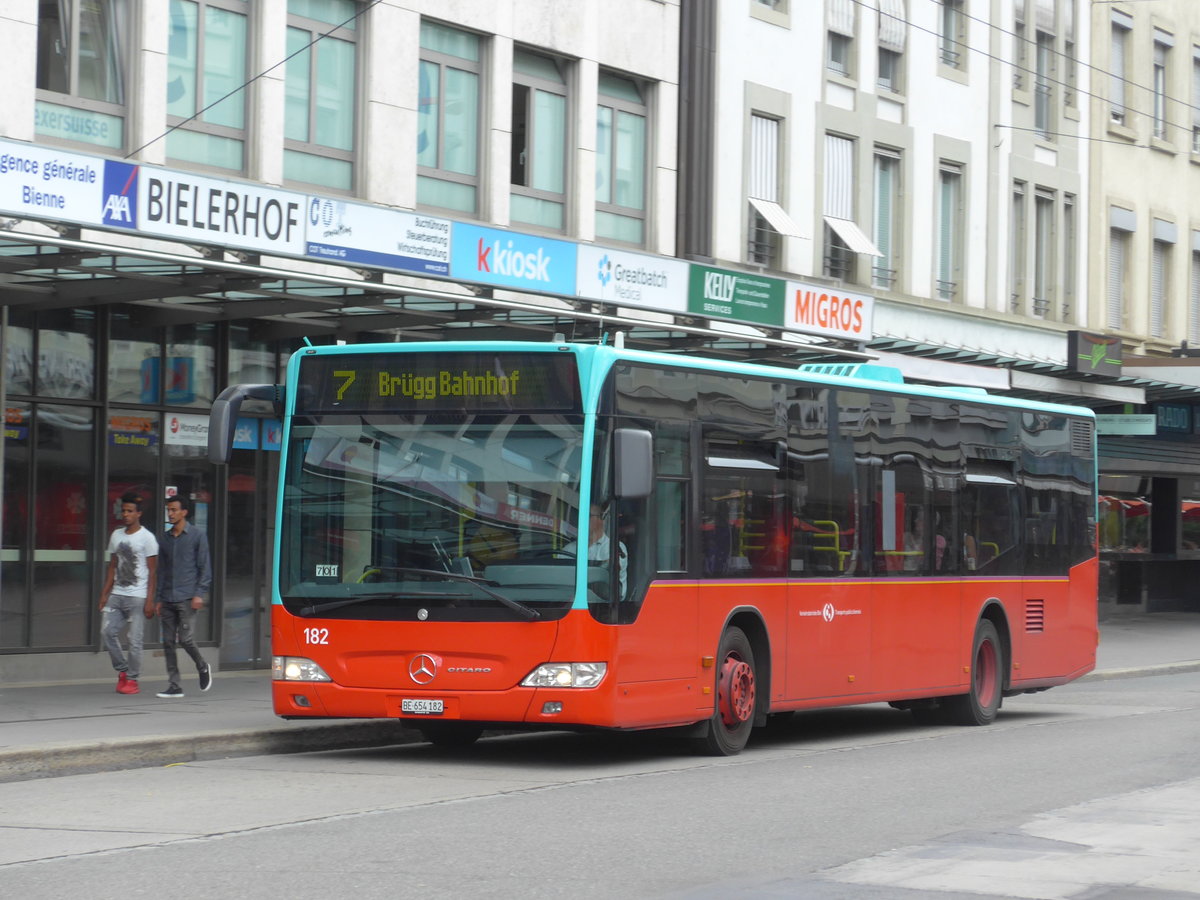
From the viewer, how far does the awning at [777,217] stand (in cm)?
2811

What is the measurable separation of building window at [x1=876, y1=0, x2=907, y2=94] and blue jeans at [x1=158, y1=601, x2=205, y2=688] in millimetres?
17705

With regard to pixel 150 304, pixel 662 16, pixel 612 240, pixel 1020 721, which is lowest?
pixel 1020 721

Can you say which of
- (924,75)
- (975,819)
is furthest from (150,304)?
(924,75)

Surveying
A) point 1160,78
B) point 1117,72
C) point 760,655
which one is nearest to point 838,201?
point 1117,72

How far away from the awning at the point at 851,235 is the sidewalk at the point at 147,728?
42.3 feet

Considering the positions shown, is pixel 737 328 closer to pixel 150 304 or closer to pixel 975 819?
pixel 150 304

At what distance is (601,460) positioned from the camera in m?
12.9

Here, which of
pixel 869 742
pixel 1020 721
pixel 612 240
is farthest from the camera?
pixel 612 240

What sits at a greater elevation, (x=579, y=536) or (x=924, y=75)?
(x=924, y=75)

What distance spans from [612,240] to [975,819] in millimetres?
15639

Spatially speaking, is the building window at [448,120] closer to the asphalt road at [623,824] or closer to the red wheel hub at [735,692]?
the asphalt road at [623,824]

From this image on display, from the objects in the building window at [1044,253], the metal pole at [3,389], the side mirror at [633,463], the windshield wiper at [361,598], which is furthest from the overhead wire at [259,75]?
the building window at [1044,253]

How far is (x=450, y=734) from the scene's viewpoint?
1485 cm

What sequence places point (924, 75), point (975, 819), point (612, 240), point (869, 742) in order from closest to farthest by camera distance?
point (975, 819)
point (869, 742)
point (612, 240)
point (924, 75)
